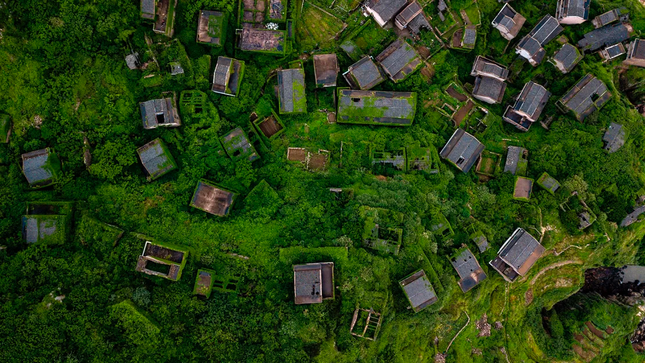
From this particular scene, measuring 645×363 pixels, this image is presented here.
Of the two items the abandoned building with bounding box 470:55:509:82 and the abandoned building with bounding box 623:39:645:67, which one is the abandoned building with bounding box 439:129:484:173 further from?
the abandoned building with bounding box 623:39:645:67

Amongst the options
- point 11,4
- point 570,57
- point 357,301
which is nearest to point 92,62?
point 11,4

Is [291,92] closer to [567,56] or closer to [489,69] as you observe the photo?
[489,69]

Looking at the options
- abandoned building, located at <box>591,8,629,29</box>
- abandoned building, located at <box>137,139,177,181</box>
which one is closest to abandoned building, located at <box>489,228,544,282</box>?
abandoned building, located at <box>591,8,629,29</box>

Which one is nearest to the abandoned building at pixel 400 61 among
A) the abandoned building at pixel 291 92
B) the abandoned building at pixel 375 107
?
the abandoned building at pixel 375 107

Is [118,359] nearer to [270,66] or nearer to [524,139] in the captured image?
[270,66]

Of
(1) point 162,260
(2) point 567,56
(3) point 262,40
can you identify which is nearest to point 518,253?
(2) point 567,56
